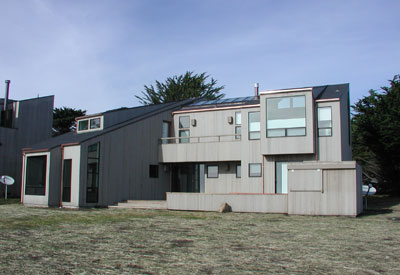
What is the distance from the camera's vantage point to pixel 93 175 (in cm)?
2061

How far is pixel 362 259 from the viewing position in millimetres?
7332

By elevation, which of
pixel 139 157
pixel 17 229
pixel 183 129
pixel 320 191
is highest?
pixel 183 129

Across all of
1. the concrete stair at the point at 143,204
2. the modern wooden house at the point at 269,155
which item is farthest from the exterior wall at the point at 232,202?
the concrete stair at the point at 143,204

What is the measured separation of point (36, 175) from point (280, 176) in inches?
486

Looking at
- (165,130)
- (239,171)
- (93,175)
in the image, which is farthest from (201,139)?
(93,175)

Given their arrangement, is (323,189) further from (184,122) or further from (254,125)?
(184,122)

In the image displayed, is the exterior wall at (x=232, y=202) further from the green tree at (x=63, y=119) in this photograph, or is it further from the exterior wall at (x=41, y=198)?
the green tree at (x=63, y=119)

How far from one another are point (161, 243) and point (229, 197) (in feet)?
29.3

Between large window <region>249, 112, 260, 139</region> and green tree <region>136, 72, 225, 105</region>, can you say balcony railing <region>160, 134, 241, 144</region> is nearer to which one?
large window <region>249, 112, 260, 139</region>

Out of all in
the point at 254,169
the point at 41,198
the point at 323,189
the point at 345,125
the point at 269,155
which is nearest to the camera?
the point at 323,189

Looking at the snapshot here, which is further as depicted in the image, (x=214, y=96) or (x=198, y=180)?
(x=214, y=96)

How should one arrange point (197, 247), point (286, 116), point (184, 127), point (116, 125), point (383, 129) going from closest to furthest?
point (197, 247) < point (286, 116) < point (116, 125) < point (184, 127) < point (383, 129)

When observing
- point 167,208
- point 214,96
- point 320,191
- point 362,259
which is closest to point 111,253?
point 362,259

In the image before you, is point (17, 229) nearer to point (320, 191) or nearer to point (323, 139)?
point (320, 191)
